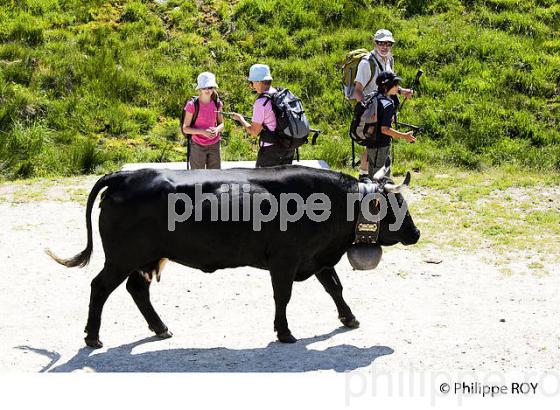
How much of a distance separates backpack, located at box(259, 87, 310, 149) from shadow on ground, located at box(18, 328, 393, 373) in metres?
2.34

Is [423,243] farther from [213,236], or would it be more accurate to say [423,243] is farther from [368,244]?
[213,236]

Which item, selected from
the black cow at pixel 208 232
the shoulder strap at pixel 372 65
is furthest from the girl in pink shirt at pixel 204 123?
the black cow at pixel 208 232

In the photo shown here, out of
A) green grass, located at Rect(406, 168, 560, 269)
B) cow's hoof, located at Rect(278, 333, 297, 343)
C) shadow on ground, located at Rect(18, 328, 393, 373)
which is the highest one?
green grass, located at Rect(406, 168, 560, 269)

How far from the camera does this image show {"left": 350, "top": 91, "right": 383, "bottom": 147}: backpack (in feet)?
32.2

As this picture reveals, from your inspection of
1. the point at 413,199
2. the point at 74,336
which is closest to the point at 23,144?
the point at 413,199

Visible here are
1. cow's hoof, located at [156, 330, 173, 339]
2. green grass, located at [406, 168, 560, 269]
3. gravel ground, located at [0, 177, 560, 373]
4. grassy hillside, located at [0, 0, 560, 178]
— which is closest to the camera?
gravel ground, located at [0, 177, 560, 373]

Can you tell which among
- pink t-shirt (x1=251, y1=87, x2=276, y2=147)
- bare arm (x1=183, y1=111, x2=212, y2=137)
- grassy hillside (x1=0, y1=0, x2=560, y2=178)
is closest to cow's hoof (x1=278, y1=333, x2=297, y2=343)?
pink t-shirt (x1=251, y1=87, x2=276, y2=147)

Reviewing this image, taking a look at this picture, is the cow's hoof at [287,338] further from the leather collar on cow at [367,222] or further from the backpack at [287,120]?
the backpack at [287,120]

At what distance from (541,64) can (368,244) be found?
30.1 feet

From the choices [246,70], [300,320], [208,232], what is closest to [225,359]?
[208,232]

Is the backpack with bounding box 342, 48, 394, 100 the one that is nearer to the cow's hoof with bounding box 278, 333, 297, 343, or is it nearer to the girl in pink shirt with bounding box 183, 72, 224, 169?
the girl in pink shirt with bounding box 183, 72, 224, 169

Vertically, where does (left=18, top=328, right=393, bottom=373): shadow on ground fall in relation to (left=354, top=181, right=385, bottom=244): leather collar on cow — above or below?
below

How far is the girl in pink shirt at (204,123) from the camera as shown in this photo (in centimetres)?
1018

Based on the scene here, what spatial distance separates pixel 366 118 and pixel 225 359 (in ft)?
11.3
